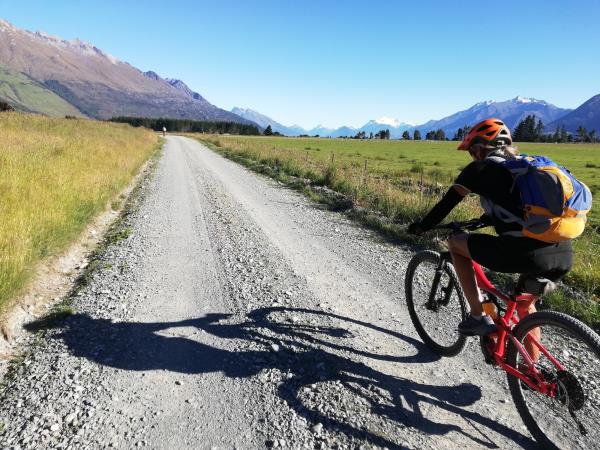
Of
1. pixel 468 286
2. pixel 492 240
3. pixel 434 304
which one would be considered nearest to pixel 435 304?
pixel 434 304

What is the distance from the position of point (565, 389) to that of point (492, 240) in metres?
1.26

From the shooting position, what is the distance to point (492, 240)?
3.27 m

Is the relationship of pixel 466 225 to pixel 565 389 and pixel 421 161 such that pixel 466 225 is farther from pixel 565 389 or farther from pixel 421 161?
pixel 421 161

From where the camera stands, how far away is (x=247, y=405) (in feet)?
10.9

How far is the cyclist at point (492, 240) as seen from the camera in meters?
2.98

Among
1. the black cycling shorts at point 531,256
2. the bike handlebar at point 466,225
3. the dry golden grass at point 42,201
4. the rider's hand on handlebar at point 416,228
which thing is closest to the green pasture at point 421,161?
the bike handlebar at point 466,225

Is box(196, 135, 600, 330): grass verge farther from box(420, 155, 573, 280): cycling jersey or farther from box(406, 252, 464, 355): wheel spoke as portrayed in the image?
box(420, 155, 573, 280): cycling jersey

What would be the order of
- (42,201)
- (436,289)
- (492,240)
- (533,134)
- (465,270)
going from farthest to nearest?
(533,134) < (42,201) < (436,289) < (465,270) < (492,240)

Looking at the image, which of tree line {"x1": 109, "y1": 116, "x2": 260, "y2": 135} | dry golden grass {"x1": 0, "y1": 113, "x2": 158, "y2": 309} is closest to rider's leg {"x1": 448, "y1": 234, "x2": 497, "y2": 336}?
dry golden grass {"x1": 0, "y1": 113, "x2": 158, "y2": 309}

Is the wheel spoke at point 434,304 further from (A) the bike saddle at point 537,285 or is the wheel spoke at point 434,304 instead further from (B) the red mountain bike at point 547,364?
(A) the bike saddle at point 537,285

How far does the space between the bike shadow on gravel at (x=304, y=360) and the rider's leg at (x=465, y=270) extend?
84 centimetres

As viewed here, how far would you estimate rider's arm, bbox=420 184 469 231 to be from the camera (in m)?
3.40

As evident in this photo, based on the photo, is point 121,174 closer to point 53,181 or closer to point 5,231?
point 53,181

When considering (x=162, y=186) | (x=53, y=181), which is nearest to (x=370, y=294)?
(x=53, y=181)
